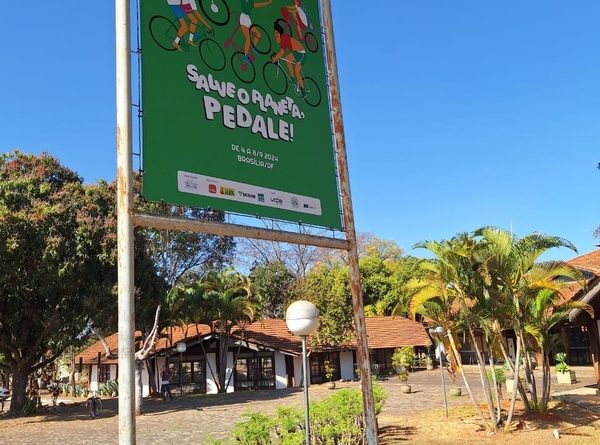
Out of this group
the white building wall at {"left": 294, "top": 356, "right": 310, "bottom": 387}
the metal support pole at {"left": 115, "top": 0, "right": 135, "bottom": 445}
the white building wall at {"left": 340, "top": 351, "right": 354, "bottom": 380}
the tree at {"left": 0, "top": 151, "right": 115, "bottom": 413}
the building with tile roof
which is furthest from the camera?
the white building wall at {"left": 340, "top": 351, "right": 354, "bottom": 380}

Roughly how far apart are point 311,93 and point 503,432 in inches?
378

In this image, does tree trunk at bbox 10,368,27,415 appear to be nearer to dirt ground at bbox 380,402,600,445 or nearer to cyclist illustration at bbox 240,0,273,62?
dirt ground at bbox 380,402,600,445

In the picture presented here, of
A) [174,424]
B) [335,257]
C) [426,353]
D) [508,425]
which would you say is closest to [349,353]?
[426,353]

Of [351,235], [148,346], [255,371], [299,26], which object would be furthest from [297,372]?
[299,26]

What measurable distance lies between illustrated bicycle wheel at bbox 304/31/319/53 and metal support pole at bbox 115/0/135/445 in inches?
88.7

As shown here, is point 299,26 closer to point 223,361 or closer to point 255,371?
point 223,361

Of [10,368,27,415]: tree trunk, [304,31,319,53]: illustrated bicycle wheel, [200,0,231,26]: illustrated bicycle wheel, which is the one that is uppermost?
[304,31,319,53]: illustrated bicycle wheel

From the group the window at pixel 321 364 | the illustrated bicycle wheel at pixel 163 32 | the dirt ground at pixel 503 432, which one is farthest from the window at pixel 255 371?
the illustrated bicycle wheel at pixel 163 32

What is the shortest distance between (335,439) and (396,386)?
1893cm

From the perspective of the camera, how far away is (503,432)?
479 inches

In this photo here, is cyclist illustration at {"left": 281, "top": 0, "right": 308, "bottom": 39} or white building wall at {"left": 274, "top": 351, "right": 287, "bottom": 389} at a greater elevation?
cyclist illustration at {"left": 281, "top": 0, "right": 308, "bottom": 39}

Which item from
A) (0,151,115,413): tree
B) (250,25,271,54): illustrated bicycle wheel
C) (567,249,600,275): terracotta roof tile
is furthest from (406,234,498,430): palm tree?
(567,249,600,275): terracotta roof tile

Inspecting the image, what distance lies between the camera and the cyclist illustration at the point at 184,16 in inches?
189

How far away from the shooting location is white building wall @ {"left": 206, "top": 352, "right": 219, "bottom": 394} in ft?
110
